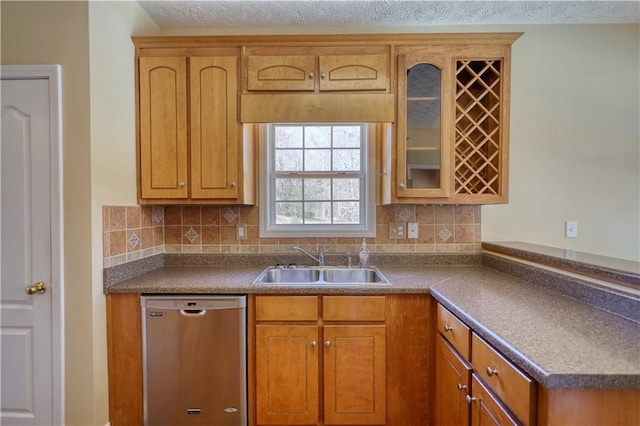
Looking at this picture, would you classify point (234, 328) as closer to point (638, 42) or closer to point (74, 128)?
point (74, 128)

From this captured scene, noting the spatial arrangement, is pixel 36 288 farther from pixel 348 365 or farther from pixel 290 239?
pixel 348 365

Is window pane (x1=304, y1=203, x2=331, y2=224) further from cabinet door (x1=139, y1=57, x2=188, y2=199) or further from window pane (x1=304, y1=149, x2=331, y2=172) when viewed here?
cabinet door (x1=139, y1=57, x2=188, y2=199)

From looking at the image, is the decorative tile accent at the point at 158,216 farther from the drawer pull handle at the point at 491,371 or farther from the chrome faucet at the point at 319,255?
the drawer pull handle at the point at 491,371

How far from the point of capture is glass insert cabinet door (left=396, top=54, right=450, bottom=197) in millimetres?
2004

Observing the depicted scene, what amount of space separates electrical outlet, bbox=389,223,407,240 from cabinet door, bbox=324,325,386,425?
0.79 meters

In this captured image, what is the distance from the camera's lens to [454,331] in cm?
144

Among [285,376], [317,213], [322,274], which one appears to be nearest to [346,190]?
[317,213]

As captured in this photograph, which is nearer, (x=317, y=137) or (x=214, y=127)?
(x=214, y=127)

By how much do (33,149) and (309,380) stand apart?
1.95m

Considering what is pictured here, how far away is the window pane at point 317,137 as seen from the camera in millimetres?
2408

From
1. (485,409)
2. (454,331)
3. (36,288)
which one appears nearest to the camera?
(485,409)

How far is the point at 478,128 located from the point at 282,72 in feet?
4.40

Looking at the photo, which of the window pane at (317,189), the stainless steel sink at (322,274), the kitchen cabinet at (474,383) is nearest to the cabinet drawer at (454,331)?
the kitchen cabinet at (474,383)

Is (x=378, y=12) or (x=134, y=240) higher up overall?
(x=378, y=12)
